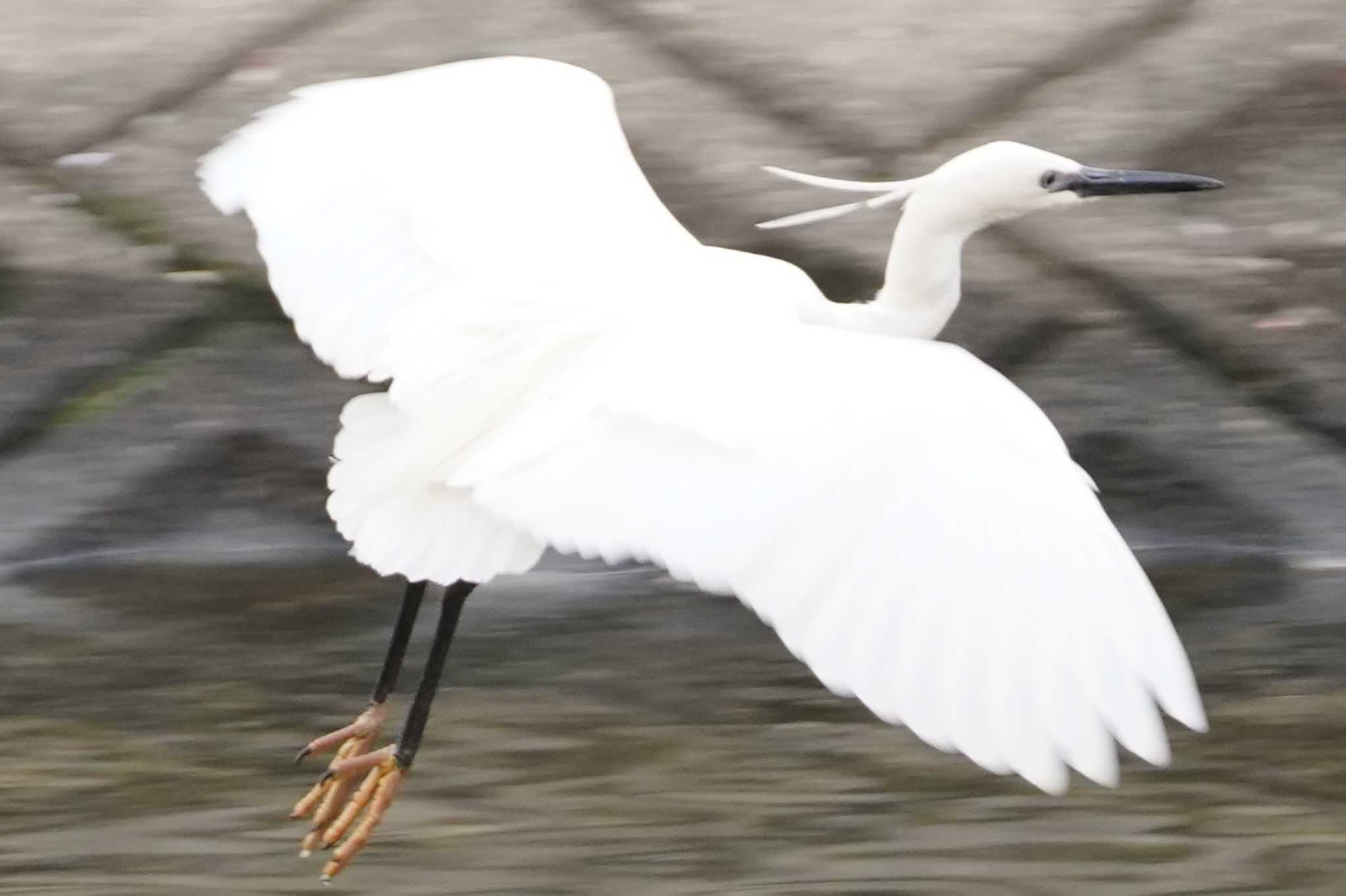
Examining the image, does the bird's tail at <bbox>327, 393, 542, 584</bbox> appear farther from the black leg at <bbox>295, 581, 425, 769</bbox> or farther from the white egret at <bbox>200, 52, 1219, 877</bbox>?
the black leg at <bbox>295, 581, 425, 769</bbox>

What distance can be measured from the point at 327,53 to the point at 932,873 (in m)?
3.02

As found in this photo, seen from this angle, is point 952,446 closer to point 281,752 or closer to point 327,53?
point 281,752

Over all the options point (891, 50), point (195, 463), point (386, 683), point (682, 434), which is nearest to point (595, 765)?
point (386, 683)

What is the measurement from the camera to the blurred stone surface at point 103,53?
6242mm

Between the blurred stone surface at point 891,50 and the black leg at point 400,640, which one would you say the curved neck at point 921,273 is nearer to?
the black leg at point 400,640

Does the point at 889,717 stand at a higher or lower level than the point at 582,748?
higher

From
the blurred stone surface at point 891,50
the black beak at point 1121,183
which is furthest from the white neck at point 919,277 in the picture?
the blurred stone surface at point 891,50

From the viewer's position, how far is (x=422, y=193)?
4.02 metres

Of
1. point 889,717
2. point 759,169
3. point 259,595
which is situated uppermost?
point 889,717

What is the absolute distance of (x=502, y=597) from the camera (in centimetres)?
525

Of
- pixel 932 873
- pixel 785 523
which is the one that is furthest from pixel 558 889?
pixel 785 523

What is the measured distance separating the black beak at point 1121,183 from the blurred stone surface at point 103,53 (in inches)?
110

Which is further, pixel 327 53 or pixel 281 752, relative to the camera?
pixel 327 53

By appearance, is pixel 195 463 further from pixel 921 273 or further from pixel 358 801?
pixel 921 273
